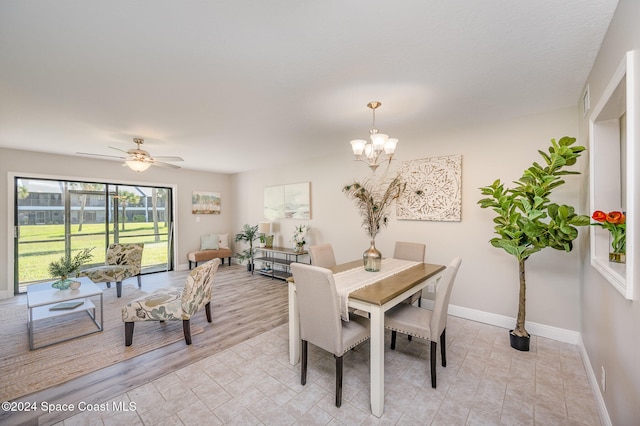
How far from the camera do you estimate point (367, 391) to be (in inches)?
82.7

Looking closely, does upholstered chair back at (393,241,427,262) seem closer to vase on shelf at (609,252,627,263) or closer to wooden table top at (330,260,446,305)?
wooden table top at (330,260,446,305)

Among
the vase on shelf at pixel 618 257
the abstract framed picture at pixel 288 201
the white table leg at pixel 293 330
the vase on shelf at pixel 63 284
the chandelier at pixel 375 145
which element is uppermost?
the chandelier at pixel 375 145

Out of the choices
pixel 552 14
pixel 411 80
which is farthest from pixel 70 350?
pixel 552 14

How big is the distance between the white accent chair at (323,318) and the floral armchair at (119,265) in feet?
13.1

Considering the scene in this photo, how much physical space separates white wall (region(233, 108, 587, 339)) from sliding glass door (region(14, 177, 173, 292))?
4671 millimetres

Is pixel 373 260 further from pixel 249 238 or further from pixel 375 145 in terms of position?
pixel 249 238

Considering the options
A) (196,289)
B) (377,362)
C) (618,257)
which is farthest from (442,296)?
(196,289)

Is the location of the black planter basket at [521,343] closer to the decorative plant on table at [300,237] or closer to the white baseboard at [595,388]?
the white baseboard at [595,388]

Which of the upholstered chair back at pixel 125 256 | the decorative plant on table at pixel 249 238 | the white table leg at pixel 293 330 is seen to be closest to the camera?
the white table leg at pixel 293 330

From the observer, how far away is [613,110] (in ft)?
5.92

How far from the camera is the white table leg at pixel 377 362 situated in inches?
72.4

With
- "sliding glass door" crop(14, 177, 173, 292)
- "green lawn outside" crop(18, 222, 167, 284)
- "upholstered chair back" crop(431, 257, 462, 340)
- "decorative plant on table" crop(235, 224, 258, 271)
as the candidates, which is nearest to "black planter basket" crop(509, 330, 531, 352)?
"upholstered chair back" crop(431, 257, 462, 340)

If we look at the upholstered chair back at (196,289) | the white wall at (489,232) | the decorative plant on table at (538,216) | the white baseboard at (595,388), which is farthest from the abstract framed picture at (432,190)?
the upholstered chair back at (196,289)

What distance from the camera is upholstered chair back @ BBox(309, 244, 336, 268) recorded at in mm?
3282
